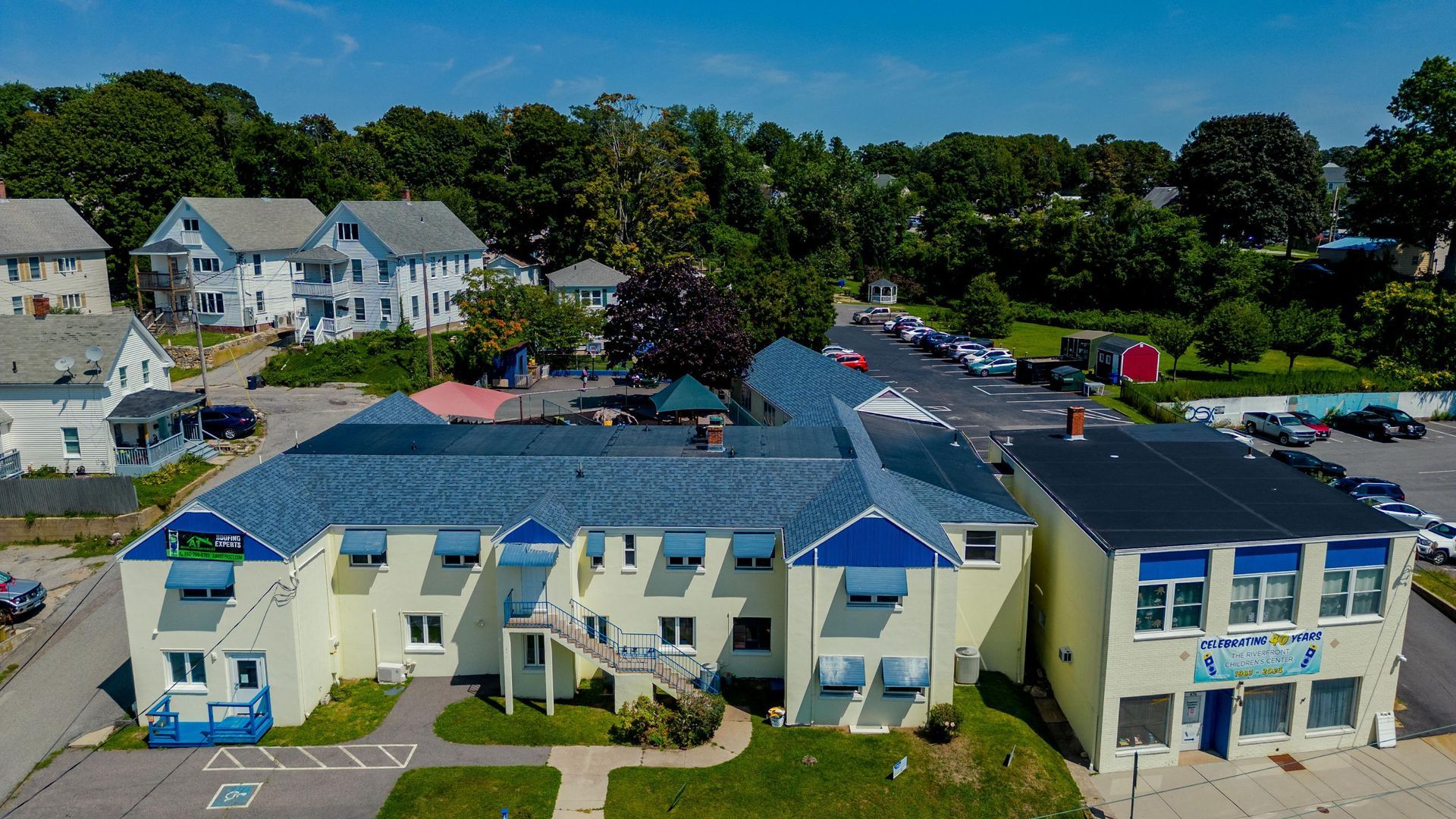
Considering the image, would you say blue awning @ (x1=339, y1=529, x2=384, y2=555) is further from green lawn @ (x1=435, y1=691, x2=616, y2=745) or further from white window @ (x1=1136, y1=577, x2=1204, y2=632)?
white window @ (x1=1136, y1=577, x2=1204, y2=632)

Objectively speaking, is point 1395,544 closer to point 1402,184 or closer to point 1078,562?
point 1078,562

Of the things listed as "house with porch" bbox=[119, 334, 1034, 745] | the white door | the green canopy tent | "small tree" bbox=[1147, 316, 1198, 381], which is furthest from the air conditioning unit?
"small tree" bbox=[1147, 316, 1198, 381]

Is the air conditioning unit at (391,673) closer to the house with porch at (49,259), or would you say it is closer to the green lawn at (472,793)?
the green lawn at (472,793)

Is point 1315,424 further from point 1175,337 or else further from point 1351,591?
point 1351,591

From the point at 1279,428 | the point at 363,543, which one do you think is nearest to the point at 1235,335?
the point at 1279,428

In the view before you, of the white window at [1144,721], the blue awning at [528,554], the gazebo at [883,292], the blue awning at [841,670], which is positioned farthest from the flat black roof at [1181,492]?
the gazebo at [883,292]

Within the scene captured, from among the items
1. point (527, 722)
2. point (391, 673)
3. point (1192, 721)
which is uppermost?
point (391, 673)
